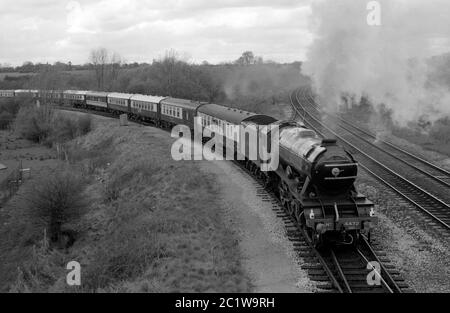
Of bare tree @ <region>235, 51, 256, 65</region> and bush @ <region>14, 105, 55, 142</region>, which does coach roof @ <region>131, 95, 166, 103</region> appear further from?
bare tree @ <region>235, 51, 256, 65</region>

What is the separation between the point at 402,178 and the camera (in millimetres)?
22906

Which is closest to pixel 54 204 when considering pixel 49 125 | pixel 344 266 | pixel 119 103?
pixel 344 266

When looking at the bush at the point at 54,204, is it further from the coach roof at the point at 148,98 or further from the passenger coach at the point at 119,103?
the passenger coach at the point at 119,103

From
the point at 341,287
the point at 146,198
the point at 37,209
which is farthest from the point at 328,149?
the point at 37,209

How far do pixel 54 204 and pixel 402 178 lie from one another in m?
17.6

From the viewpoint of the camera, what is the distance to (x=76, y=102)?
6925cm

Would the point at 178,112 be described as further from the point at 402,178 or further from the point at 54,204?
the point at 402,178

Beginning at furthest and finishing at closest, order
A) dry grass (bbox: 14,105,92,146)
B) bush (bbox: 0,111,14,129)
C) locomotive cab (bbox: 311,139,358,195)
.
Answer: bush (bbox: 0,111,14,129) → dry grass (bbox: 14,105,92,146) → locomotive cab (bbox: 311,139,358,195)

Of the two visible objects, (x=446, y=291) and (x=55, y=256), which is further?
(x=55, y=256)

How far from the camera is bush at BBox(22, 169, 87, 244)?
923 inches

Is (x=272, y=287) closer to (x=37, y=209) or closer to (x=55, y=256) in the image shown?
(x=55, y=256)

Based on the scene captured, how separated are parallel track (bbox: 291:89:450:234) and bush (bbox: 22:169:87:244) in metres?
15.7

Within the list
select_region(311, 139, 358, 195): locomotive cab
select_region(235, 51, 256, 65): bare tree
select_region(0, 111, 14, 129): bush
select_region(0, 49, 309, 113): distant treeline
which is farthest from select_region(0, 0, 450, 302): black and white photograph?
select_region(235, 51, 256, 65): bare tree

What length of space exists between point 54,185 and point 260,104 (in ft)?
123
